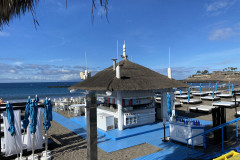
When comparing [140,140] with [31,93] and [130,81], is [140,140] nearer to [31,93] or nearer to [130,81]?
[130,81]

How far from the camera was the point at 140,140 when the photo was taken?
888 centimetres

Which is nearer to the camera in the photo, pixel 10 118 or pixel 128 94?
pixel 10 118

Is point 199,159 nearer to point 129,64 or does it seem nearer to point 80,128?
point 80,128

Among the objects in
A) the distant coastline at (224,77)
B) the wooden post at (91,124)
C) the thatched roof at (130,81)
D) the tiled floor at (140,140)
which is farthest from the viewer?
the distant coastline at (224,77)

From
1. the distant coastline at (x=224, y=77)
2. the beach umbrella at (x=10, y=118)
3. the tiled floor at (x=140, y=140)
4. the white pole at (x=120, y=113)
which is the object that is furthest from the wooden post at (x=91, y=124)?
the distant coastline at (x=224, y=77)

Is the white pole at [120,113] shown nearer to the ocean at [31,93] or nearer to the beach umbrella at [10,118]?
the beach umbrella at [10,118]

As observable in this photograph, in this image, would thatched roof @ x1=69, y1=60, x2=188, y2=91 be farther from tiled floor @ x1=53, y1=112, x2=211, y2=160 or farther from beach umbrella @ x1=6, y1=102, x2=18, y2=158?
beach umbrella @ x1=6, y1=102, x2=18, y2=158

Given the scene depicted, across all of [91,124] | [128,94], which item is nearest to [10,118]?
[91,124]

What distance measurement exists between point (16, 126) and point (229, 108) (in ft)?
64.7

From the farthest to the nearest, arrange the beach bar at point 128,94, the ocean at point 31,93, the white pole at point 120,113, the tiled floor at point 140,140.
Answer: the ocean at point 31,93
the white pole at point 120,113
the beach bar at point 128,94
the tiled floor at point 140,140

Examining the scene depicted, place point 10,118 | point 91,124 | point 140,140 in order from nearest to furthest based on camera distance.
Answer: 1. point 91,124
2. point 10,118
3. point 140,140

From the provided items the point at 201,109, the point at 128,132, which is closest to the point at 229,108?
the point at 201,109

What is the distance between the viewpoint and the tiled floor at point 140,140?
7.03 m

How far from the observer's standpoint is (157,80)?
12070 millimetres
